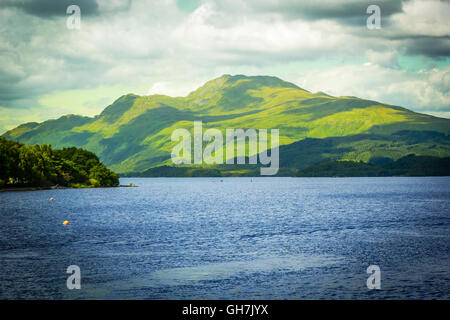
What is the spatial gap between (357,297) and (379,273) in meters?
10.7

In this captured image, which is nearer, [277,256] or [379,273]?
[379,273]

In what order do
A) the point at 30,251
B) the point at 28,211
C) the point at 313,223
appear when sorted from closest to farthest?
the point at 30,251, the point at 313,223, the point at 28,211

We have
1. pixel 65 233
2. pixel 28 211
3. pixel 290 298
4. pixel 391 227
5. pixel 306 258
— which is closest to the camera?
pixel 290 298

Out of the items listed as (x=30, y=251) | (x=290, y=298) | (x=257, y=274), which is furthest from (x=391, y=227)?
(x=30, y=251)

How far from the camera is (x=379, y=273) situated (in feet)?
180

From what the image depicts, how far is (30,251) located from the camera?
6981 cm

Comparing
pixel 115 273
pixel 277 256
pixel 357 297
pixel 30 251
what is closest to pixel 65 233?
pixel 30 251
